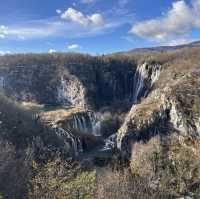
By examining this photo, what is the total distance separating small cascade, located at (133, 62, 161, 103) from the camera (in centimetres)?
18100

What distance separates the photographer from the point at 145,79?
18638 centimetres

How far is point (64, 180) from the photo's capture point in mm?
24078

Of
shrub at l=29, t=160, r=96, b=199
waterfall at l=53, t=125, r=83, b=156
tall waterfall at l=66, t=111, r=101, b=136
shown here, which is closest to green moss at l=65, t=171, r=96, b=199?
shrub at l=29, t=160, r=96, b=199

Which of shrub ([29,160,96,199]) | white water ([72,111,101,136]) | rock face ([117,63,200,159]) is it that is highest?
shrub ([29,160,96,199])

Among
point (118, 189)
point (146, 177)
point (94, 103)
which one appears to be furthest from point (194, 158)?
point (94, 103)

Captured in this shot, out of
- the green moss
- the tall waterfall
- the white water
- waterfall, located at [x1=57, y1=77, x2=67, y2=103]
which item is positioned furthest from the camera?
waterfall, located at [x1=57, y1=77, x2=67, y2=103]

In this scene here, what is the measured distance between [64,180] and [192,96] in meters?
84.9

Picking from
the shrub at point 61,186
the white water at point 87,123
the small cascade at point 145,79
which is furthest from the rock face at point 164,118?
the small cascade at point 145,79

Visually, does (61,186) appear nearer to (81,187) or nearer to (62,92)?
(81,187)

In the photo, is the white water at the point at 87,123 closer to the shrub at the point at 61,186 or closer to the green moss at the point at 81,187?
the shrub at the point at 61,186

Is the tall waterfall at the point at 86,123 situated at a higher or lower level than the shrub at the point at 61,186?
lower

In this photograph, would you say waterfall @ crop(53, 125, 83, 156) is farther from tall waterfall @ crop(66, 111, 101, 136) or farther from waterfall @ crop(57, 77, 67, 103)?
waterfall @ crop(57, 77, 67, 103)

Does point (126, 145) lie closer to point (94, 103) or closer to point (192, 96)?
point (192, 96)

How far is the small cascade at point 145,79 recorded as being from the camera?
594ft
